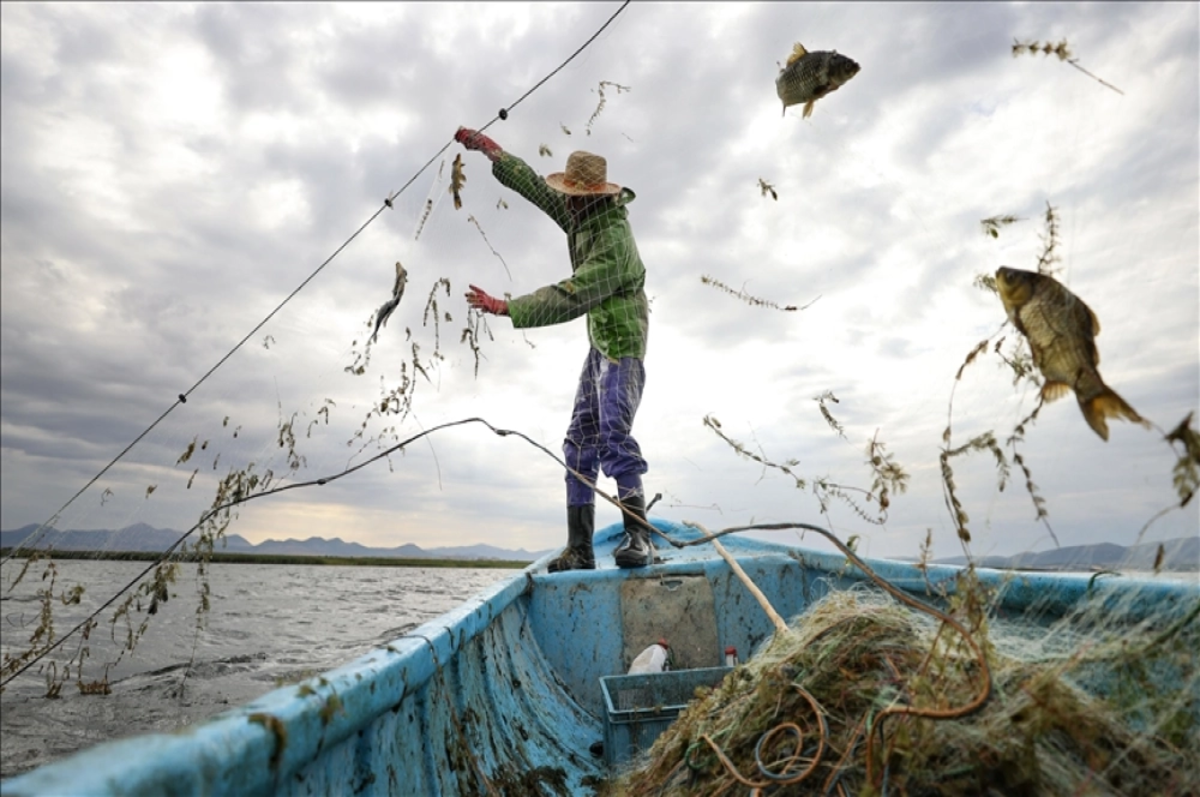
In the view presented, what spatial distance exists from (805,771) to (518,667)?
8.12ft

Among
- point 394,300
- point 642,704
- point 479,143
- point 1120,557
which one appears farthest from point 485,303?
point 1120,557

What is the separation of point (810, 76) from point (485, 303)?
7.41 feet

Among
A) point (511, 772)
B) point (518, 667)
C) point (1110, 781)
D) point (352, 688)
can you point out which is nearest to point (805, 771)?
point (1110, 781)

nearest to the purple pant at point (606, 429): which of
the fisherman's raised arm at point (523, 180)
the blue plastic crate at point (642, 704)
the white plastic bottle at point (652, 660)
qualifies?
the white plastic bottle at point (652, 660)

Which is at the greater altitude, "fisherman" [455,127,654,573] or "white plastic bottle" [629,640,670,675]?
"fisherman" [455,127,654,573]

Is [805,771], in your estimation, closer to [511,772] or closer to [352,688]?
[352,688]

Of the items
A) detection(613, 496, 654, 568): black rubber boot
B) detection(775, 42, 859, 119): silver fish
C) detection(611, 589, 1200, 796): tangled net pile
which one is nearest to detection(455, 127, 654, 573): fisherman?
detection(613, 496, 654, 568): black rubber boot

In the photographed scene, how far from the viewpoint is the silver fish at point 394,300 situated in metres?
3.87

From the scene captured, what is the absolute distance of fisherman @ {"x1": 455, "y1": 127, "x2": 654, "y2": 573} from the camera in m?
4.45

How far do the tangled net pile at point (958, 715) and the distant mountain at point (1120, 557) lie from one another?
11 centimetres

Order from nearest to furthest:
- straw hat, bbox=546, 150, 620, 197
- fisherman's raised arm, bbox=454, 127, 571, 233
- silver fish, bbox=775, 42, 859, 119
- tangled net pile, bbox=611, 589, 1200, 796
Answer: tangled net pile, bbox=611, 589, 1200, 796 → silver fish, bbox=775, 42, 859, 119 → straw hat, bbox=546, 150, 620, 197 → fisherman's raised arm, bbox=454, 127, 571, 233

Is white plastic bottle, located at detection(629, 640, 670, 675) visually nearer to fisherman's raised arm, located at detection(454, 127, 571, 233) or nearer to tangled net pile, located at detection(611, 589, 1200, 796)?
tangled net pile, located at detection(611, 589, 1200, 796)

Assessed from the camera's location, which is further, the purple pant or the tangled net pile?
the purple pant

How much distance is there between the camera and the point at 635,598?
429 cm
